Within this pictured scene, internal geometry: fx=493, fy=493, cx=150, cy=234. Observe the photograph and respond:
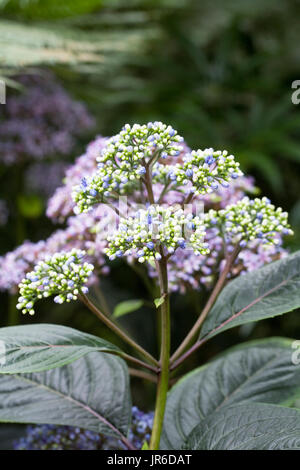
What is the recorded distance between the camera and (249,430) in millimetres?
523

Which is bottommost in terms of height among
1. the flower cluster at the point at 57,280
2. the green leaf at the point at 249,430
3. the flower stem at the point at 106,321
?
the green leaf at the point at 249,430

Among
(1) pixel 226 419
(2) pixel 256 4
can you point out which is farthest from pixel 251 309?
(2) pixel 256 4

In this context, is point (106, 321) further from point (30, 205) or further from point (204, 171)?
point (30, 205)

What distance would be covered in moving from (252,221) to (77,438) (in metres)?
0.37

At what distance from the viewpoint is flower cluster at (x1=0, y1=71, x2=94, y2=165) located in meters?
1.16

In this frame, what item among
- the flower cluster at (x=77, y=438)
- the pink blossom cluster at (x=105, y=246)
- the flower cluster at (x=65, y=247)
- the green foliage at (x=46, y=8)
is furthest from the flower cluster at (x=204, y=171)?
the green foliage at (x=46, y=8)

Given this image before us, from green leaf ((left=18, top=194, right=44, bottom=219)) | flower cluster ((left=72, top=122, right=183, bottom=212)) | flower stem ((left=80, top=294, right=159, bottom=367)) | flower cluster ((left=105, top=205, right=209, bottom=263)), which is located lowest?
flower stem ((left=80, top=294, right=159, bottom=367))

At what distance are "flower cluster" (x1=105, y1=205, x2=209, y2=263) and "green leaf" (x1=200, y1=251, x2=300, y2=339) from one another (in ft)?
0.37

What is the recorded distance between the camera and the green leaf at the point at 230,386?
0.66 m

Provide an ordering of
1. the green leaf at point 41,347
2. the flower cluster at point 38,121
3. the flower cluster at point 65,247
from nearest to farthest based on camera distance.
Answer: the green leaf at point 41,347
the flower cluster at point 65,247
the flower cluster at point 38,121

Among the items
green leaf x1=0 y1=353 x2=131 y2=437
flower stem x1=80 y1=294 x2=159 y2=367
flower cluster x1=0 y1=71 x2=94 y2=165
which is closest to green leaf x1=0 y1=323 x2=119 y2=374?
flower stem x1=80 y1=294 x2=159 y2=367

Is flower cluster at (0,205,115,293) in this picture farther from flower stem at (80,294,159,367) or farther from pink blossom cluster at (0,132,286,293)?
flower stem at (80,294,159,367)

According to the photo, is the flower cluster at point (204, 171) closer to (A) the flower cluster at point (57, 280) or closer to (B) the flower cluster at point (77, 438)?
(A) the flower cluster at point (57, 280)

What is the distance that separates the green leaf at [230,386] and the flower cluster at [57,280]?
0.92 feet
